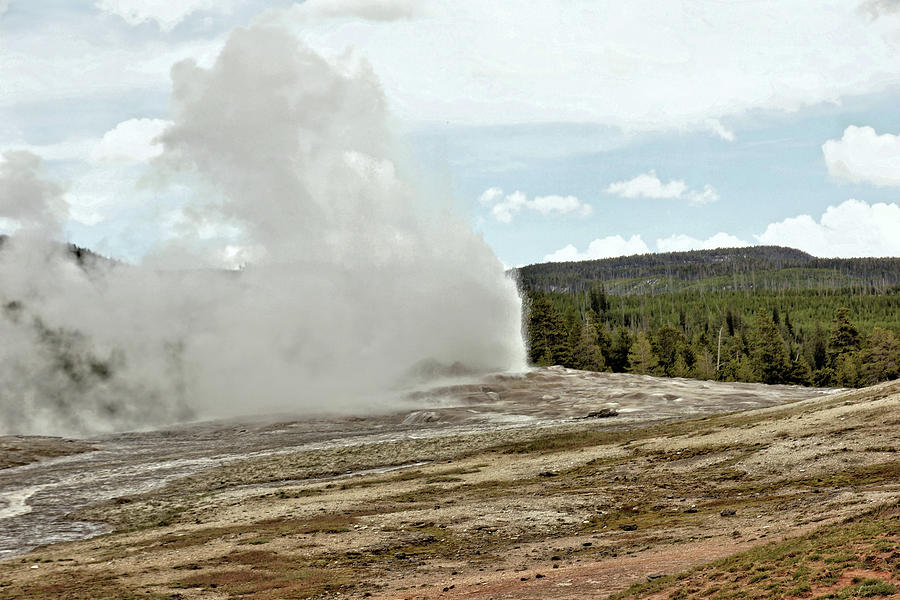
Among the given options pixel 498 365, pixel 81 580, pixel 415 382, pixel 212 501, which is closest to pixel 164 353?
pixel 415 382

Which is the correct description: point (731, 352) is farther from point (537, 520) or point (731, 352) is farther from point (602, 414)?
point (537, 520)

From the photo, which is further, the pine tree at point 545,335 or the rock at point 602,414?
the pine tree at point 545,335

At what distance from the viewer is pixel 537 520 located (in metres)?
39.1

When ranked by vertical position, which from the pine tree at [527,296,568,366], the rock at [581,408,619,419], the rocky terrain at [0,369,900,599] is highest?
the pine tree at [527,296,568,366]

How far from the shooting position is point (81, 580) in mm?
32688

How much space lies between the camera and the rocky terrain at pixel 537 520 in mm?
24469

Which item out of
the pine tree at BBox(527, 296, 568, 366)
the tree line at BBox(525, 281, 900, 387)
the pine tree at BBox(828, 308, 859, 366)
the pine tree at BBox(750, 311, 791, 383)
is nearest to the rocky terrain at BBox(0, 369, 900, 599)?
the tree line at BBox(525, 281, 900, 387)

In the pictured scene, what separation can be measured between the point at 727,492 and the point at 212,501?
3521cm

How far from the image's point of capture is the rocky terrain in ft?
80.3

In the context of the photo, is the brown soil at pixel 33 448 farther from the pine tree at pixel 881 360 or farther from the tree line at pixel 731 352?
the pine tree at pixel 881 360

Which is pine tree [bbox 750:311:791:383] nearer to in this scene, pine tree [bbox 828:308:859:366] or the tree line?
the tree line

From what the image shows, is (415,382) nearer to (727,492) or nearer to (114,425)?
(114,425)

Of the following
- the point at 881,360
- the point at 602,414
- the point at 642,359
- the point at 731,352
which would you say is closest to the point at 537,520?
the point at 602,414

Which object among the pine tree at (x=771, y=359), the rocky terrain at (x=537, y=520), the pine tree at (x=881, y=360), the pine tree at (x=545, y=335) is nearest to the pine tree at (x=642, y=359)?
the pine tree at (x=545, y=335)
